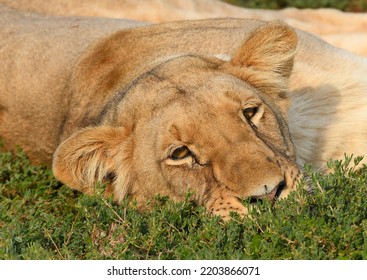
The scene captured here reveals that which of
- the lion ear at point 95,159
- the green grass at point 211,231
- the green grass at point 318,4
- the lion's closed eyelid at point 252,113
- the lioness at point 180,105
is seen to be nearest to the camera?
the green grass at point 211,231

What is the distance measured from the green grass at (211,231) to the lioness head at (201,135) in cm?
13

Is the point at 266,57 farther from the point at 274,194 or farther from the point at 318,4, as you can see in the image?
the point at 318,4

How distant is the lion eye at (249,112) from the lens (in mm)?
4555

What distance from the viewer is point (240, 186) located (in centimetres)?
414

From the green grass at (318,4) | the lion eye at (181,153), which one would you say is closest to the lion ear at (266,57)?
the lion eye at (181,153)

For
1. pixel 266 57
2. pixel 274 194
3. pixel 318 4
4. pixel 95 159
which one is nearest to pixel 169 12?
pixel 318 4

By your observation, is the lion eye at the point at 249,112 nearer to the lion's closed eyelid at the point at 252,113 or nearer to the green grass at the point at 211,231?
the lion's closed eyelid at the point at 252,113

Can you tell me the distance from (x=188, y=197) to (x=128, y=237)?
41 cm

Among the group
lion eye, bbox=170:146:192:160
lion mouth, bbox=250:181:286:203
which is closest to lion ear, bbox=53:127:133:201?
lion eye, bbox=170:146:192:160

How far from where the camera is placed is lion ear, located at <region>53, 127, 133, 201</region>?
4.68 m

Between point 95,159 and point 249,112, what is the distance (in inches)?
33.1

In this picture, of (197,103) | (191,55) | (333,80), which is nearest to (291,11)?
(333,80)

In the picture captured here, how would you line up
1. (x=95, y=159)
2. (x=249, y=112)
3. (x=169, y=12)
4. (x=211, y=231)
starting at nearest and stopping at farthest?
1. (x=211, y=231)
2. (x=249, y=112)
3. (x=95, y=159)
4. (x=169, y=12)

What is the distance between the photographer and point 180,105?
4.55 metres
